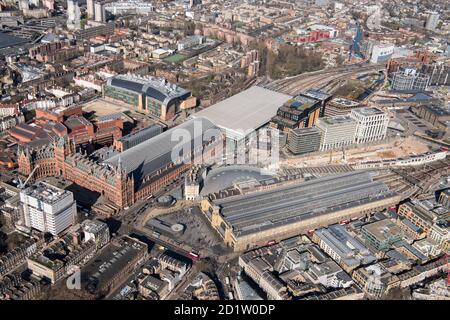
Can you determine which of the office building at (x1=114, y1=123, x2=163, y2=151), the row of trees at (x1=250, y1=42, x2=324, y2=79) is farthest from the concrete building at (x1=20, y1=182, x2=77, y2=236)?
the row of trees at (x1=250, y1=42, x2=324, y2=79)

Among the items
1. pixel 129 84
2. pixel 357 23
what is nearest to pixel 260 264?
pixel 129 84

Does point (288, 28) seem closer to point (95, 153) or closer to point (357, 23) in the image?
point (357, 23)

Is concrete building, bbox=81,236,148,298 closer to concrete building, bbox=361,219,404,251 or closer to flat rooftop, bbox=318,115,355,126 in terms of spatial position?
concrete building, bbox=361,219,404,251

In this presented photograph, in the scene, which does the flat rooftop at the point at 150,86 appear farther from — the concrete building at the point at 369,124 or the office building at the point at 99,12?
the office building at the point at 99,12

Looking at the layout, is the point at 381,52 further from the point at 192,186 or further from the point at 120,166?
the point at 120,166

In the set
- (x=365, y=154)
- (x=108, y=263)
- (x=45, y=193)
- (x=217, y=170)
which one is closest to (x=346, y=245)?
(x=217, y=170)
